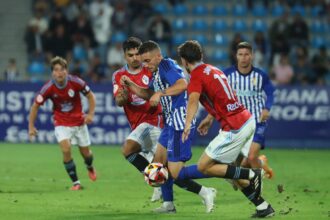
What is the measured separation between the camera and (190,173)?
34.8 feet

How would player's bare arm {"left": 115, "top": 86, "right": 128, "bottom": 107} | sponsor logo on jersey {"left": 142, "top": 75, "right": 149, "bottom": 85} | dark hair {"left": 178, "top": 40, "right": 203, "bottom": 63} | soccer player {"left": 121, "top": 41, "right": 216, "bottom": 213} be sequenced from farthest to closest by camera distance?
sponsor logo on jersey {"left": 142, "top": 75, "right": 149, "bottom": 85} → player's bare arm {"left": 115, "top": 86, "right": 128, "bottom": 107} → soccer player {"left": 121, "top": 41, "right": 216, "bottom": 213} → dark hair {"left": 178, "top": 40, "right": 203, "bottom": 63}

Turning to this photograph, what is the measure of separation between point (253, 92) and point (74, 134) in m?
3.01

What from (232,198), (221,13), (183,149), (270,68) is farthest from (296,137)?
(183,149)

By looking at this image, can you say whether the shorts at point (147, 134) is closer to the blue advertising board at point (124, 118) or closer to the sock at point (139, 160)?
the sock at point (139, 160)

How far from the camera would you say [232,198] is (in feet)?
41.7

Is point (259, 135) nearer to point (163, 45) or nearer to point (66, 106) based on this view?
point (66, 106)

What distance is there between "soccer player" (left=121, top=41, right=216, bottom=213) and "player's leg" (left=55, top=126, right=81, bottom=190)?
3018 millimetres

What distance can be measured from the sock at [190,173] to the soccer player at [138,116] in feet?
5.20

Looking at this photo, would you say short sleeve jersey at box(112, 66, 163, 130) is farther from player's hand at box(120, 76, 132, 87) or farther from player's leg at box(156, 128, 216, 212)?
player's leg at box(156, 128, 216, 212)

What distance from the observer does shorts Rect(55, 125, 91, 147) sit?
1441 cm

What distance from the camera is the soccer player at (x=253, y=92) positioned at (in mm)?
13695

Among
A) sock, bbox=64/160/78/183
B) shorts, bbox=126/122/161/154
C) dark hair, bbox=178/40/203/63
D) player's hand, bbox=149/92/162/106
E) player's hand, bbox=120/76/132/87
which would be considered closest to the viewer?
dark hair, bbox=178/40/203/63

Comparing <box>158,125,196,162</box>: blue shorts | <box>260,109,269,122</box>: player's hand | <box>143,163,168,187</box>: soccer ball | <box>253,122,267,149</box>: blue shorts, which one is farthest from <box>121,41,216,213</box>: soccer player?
<box>253,122,267,149</box>: blue shorts

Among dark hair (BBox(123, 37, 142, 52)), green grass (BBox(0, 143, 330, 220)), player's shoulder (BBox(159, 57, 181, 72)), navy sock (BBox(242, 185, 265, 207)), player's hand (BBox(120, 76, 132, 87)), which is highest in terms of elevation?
dark hair (BBox(123, 37, 142, 52))
